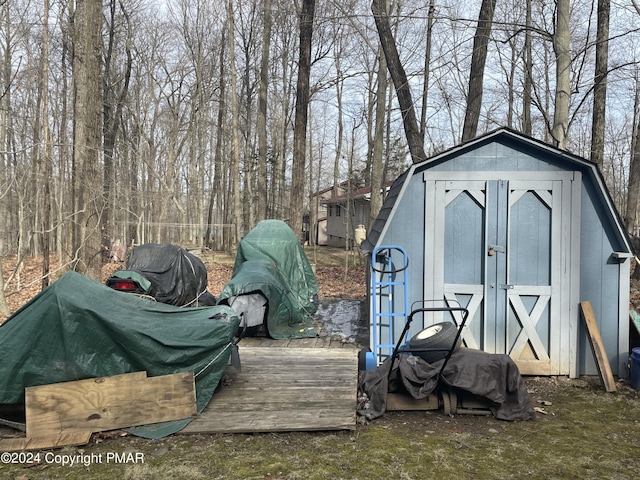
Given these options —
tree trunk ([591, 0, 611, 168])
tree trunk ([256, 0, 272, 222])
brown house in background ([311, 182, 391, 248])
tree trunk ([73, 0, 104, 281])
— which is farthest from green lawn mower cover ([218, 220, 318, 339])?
brown house in background ([311, 182, 391, 248])

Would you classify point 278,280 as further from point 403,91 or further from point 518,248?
point 403,91

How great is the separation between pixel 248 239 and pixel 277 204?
21929mm

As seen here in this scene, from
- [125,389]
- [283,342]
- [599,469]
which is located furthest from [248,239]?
[599,469]

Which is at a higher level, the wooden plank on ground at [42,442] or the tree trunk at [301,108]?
the tree trunk at [301,108]

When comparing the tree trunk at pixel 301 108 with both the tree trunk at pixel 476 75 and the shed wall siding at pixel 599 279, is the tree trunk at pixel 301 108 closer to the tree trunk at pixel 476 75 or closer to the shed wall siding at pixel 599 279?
the tree trunk at pixel 476 75

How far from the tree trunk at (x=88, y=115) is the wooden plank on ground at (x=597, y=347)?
767cm

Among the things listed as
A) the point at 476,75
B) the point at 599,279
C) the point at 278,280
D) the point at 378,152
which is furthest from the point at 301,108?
the point at 599,279

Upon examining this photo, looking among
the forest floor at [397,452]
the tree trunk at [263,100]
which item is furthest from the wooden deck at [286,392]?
the tree trunk at [263,100]

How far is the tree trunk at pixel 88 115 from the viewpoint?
8070 millimetres

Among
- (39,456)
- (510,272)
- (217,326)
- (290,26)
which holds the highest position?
(290,26)

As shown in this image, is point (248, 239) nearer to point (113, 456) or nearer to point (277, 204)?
point (113, 456)

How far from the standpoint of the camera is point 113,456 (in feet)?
12.2

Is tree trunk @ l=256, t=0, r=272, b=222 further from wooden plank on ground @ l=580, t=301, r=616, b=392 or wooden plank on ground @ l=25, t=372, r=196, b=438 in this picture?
wooden plank on ground @ l=25, t=372, r=196, b=438

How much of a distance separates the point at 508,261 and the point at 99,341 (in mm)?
4811
